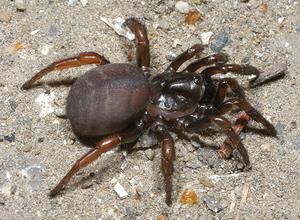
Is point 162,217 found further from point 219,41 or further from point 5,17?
point 5,17

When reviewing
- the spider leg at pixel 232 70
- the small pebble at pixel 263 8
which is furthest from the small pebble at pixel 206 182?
the small pebble at pixel 263 8

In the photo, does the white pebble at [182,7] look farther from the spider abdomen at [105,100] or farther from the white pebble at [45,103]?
the white pebble at [45,103]

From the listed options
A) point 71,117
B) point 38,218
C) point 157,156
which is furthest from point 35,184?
point 157,156

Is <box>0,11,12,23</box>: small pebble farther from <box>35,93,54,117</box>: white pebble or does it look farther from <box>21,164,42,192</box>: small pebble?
<box>21,164,42,192</box>: small pebble

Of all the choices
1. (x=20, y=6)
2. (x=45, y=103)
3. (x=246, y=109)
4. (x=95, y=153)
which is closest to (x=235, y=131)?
(x=246, y=109)

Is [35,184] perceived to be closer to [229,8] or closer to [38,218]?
[38,218]

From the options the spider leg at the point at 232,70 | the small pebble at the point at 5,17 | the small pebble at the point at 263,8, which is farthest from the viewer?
the small pebble at the point at 263,8

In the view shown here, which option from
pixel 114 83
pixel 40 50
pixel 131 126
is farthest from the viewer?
pixel 40 50
